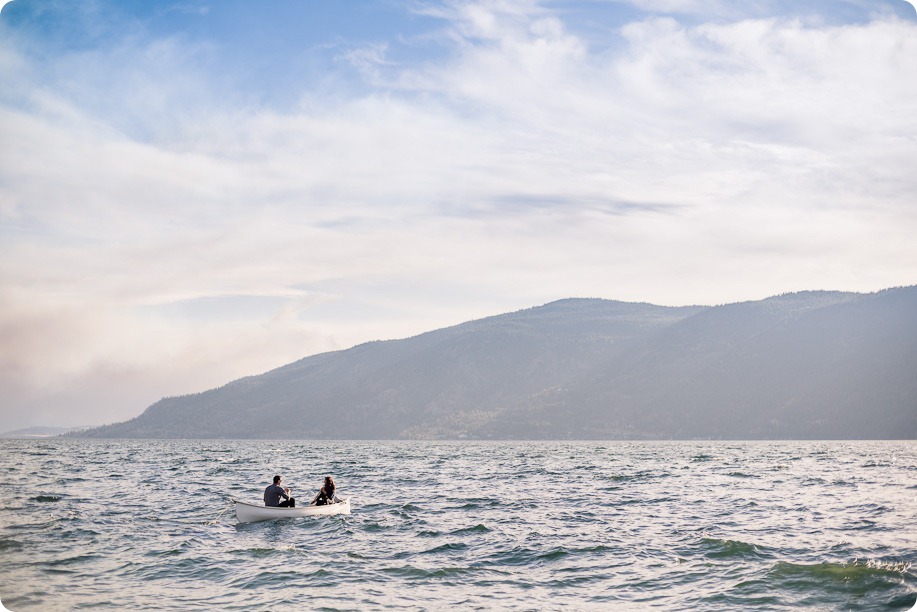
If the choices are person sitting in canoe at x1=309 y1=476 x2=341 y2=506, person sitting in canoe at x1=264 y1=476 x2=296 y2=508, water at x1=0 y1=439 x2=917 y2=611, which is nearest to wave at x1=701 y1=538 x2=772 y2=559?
water at x1=0 y1=439 x2=917 y2=611

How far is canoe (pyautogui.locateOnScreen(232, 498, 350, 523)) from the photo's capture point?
39406 mm

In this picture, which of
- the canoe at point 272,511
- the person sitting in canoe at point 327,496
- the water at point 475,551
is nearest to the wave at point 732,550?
the water at point 475,551

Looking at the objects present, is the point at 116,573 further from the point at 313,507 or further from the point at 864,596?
the point at 864,596

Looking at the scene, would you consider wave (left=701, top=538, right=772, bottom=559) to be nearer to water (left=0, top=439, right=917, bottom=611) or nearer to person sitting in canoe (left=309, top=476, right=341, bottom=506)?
water (left=0, top=439, right=917, bottom=611)

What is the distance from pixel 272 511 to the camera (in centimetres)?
3978

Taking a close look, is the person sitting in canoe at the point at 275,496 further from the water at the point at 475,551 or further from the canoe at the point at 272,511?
the water at the point at 475,551

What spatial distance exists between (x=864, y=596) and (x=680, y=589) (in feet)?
17.1

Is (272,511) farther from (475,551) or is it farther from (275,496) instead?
(475,551)

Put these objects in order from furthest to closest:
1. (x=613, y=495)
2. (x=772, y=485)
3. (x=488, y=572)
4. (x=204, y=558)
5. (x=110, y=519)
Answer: (x=772, y=485) → (x=613, y=495) → (x=110, y=519) → (x=204, y=558) → (x=488, y=572)

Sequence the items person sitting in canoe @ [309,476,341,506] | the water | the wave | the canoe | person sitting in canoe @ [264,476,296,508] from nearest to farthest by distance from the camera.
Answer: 1. the water
2. the wave
3. the canoe
4. person sitting in canoe @ [264,476,296,508]
5. person sitting in canoe @ [309,476,341,506]

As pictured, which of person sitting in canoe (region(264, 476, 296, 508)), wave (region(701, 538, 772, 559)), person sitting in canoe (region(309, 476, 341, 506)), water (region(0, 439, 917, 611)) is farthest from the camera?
person sitting in canoe (region(309, 476, 341, 506))

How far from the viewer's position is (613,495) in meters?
53.1

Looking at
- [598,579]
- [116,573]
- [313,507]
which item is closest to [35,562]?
[116,573]

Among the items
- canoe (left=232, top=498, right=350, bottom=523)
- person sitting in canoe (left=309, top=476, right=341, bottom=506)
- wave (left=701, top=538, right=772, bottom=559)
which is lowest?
wave (left=701, top=538, right=772, bottom=559)
